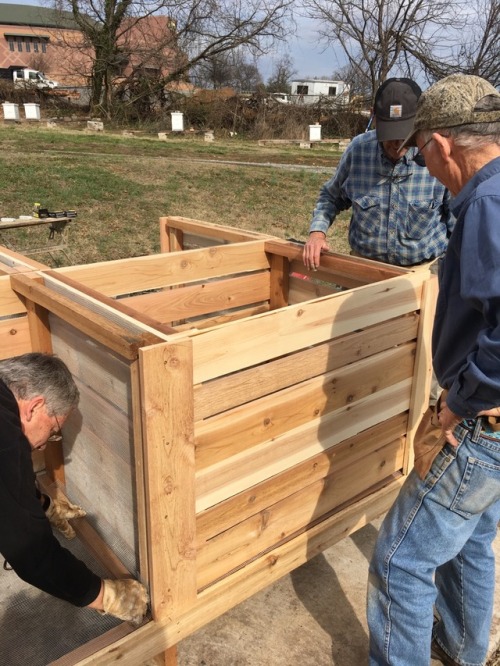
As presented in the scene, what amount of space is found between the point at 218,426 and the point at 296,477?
21.8 inches

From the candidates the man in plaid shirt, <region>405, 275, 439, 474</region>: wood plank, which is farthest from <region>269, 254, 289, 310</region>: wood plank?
<region>405, 275, 439, 474</region>: wood plank

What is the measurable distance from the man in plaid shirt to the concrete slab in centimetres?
163

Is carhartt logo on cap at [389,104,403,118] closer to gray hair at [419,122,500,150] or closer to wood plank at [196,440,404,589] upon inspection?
gray hair at [419,122,500,150]

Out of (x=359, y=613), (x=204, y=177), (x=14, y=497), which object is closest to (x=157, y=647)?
(x=14, y=497)

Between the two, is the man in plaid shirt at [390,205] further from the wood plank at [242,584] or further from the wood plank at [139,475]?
the wood plank at [139,475]

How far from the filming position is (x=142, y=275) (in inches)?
123

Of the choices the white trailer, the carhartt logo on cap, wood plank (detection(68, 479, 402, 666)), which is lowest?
wood plank (detection(68, 479, 402, 666))

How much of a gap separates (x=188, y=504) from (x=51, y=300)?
917 mm

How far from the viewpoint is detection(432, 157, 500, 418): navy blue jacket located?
1541 mm

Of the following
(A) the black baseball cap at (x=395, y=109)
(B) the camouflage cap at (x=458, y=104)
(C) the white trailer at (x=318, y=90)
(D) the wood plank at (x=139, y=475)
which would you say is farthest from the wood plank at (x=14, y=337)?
(C) the white trailer at (x=318, y=90)

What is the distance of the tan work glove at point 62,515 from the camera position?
2.44m

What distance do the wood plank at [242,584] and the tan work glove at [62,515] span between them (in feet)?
2.02

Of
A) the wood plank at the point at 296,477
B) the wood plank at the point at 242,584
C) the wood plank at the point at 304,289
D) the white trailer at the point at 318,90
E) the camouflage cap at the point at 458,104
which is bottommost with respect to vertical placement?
the wood plank at the point at 242,584

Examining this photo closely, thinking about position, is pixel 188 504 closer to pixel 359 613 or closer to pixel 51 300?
pixel 51 300
